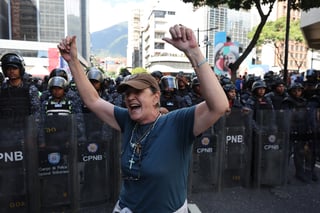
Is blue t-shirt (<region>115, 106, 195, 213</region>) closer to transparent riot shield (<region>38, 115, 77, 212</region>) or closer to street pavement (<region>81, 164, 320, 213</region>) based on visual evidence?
transparent riot shield (<region>38, 115, 77, 212</region>)

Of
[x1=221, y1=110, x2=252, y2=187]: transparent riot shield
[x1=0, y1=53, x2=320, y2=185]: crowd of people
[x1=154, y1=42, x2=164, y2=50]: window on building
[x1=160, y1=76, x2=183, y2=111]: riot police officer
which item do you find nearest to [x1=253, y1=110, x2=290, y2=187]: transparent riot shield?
[x1=221, y1=110, x2=252, y2=187]: transparent riot shield

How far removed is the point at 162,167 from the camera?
1.82 metres

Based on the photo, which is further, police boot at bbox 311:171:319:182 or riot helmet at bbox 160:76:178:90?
riot helmet at bbox 160:76:178:90

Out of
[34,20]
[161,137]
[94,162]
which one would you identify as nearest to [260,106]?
[94,162]

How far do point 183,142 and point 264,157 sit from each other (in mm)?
3561

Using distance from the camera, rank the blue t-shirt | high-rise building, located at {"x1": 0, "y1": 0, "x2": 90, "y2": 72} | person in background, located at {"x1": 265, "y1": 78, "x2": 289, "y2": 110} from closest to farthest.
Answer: the blue t-shirt < person in background, located at {"x1": 265, "y1": 78, "x2": 289, "y2": 110} < high-rise building, located at {"x1": 0, "y1": 0, "x2": 90, "y2": 72}

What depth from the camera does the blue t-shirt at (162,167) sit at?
1.83 m

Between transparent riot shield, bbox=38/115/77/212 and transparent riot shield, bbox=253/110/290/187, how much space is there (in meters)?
2.76

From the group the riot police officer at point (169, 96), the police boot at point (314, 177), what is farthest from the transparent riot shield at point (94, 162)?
the police boot at point (314, 177)

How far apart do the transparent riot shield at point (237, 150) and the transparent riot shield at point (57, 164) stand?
2228 mm

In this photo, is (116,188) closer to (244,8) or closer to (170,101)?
(170,101)

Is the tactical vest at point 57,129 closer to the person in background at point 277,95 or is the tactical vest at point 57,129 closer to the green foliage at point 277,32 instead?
the person in background at point 277,95

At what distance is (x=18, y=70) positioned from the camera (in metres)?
4.46

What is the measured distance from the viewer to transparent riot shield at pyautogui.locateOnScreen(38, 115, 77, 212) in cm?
387
